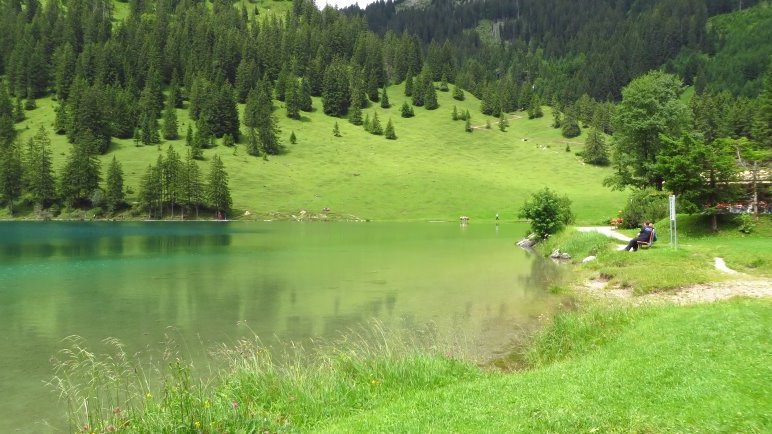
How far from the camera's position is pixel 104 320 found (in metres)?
20.2

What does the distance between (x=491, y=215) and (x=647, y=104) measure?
1823 inches

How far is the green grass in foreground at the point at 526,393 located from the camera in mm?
7809

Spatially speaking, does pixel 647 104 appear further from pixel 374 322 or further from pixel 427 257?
pixel 374 322

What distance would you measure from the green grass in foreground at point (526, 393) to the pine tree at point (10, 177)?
109340mm

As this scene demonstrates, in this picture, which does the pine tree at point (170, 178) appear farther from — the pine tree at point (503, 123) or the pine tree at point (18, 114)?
the pine tree at point (503, 123)

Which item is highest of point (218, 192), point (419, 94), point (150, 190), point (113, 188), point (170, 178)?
point (419, 94)

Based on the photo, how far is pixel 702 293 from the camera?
20516 mm

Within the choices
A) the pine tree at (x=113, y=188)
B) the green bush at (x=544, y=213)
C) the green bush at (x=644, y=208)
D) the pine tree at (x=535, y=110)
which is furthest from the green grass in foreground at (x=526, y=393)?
the pine tree at (x=535, y=110)

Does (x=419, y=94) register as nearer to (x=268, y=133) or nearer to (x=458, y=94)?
(x=458, y=94)

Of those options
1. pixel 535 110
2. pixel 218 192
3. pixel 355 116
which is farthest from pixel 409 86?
pixel 218 192

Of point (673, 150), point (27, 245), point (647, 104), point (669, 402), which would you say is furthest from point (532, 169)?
point (669, 402)

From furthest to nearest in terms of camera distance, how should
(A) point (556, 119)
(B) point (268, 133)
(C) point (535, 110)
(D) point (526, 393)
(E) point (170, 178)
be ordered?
(C) point (535, 110)
(A) point (556, 119)
(B) point (268, 133)
(E) point (170, 178)
(D) point (526, 393)

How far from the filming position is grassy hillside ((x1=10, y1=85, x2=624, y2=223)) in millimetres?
103375

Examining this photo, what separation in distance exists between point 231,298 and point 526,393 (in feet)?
62.4
